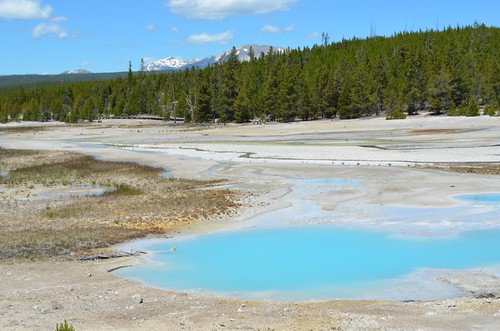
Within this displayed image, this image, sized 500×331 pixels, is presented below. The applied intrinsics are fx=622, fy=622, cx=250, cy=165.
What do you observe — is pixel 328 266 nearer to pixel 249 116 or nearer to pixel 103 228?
pixel 103 228

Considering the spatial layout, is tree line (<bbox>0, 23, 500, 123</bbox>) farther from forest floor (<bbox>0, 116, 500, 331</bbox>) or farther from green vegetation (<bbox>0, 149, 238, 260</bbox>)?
green vegetation (<bbox>0, 149, 238, 260</bbox>)

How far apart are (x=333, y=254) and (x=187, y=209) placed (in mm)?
8503

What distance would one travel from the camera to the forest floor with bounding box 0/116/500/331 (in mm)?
11414

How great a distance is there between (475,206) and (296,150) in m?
27.7

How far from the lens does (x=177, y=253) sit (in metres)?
17.8

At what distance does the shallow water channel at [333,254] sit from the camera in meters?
14.2

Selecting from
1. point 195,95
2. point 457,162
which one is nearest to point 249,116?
point 195,95

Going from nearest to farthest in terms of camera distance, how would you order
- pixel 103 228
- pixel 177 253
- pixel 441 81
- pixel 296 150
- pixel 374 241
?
pixel 177 253, pixel 374 241, pixel 103 228, pixel 296 150, pixel 441 81

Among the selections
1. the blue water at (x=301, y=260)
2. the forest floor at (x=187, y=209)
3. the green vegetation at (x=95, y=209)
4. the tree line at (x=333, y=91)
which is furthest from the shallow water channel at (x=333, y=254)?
the tree line at (x=333, y=91)

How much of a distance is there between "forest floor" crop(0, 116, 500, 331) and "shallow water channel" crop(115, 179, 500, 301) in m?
0.84

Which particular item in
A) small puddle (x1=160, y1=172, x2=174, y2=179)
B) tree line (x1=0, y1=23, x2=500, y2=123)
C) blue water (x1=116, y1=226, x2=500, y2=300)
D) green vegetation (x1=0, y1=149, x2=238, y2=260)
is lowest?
blue water (x1=116, y1=226, x2=500, y2=300)

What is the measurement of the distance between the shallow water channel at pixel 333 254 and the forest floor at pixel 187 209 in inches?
33.2

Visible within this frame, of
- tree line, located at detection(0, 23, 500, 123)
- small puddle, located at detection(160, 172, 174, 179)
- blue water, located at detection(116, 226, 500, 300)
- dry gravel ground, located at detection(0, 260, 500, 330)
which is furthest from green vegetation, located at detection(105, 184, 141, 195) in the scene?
tree line, located at detection(0, 23, 500, 123)

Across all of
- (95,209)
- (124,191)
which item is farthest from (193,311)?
(124,191)
